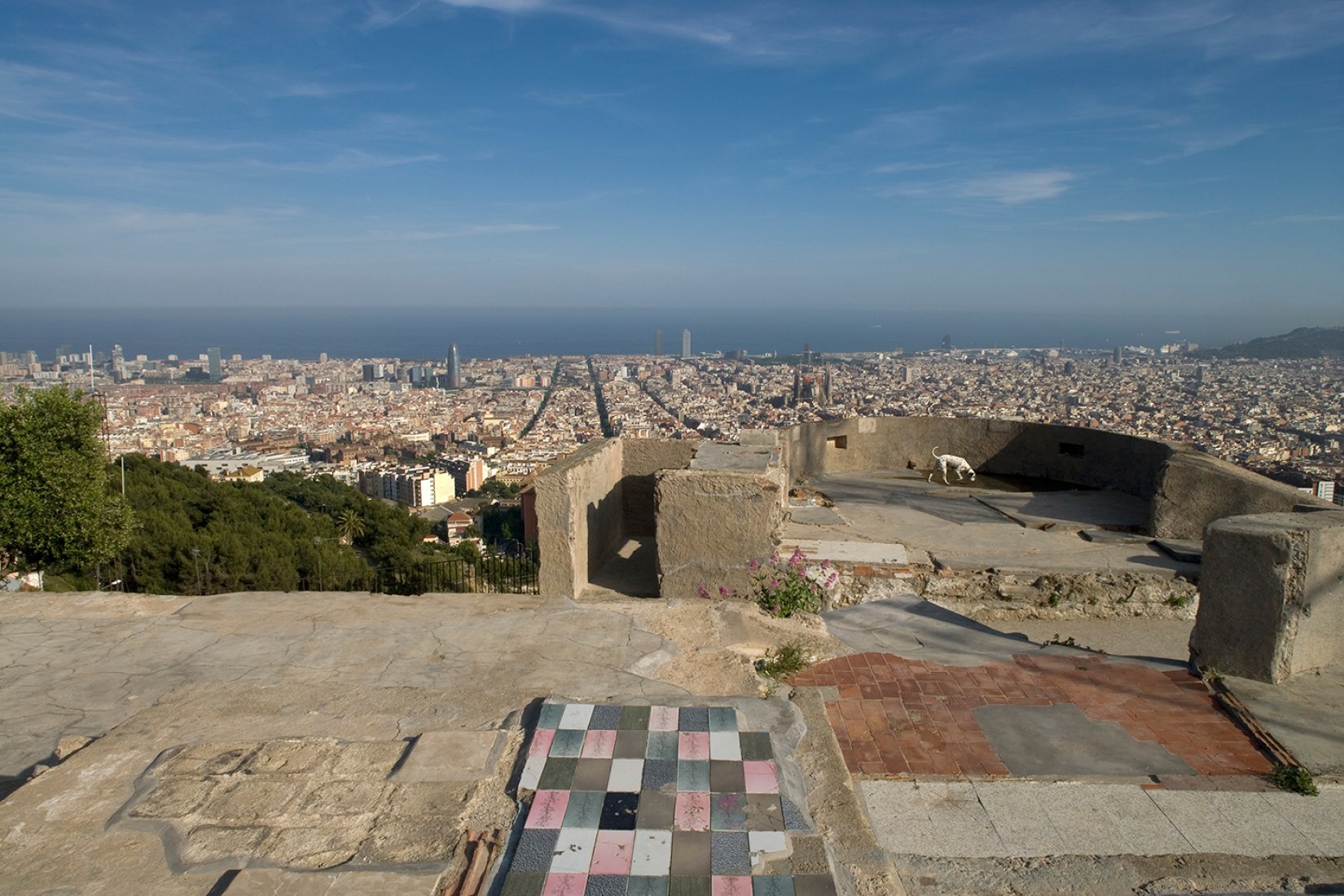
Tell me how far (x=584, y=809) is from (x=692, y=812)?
1.31 feet

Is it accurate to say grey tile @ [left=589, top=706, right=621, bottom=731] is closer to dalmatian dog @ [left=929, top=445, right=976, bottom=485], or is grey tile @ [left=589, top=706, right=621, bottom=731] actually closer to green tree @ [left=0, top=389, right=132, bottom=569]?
dalmatian dog @ [left=929, top=445, right=976, bottom=485]

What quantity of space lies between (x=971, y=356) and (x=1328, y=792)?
51010 millimetres

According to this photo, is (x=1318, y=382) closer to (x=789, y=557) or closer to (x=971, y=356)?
(x=971, y=356)

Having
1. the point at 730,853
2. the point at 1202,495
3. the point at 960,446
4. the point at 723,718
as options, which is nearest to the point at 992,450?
the point at 960,446

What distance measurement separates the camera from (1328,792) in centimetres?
357

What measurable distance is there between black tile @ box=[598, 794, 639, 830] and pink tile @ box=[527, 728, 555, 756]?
1.43 feet

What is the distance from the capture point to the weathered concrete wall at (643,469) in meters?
9.22

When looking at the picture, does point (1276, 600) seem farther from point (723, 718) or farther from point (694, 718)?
point (694, 718)

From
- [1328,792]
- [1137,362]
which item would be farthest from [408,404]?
[1328,792]

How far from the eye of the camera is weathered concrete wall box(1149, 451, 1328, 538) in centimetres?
781

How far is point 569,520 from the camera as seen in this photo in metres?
6.84

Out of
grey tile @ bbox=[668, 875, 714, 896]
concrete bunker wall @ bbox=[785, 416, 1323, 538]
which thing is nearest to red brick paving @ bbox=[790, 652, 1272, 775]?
grey tile @ bbox=[668, 875, 714, 896]

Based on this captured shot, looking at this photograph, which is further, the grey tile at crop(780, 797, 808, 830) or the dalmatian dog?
the dalmatian dog

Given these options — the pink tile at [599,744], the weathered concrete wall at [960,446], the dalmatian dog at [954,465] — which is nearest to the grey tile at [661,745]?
the pink tile at [599,744]
